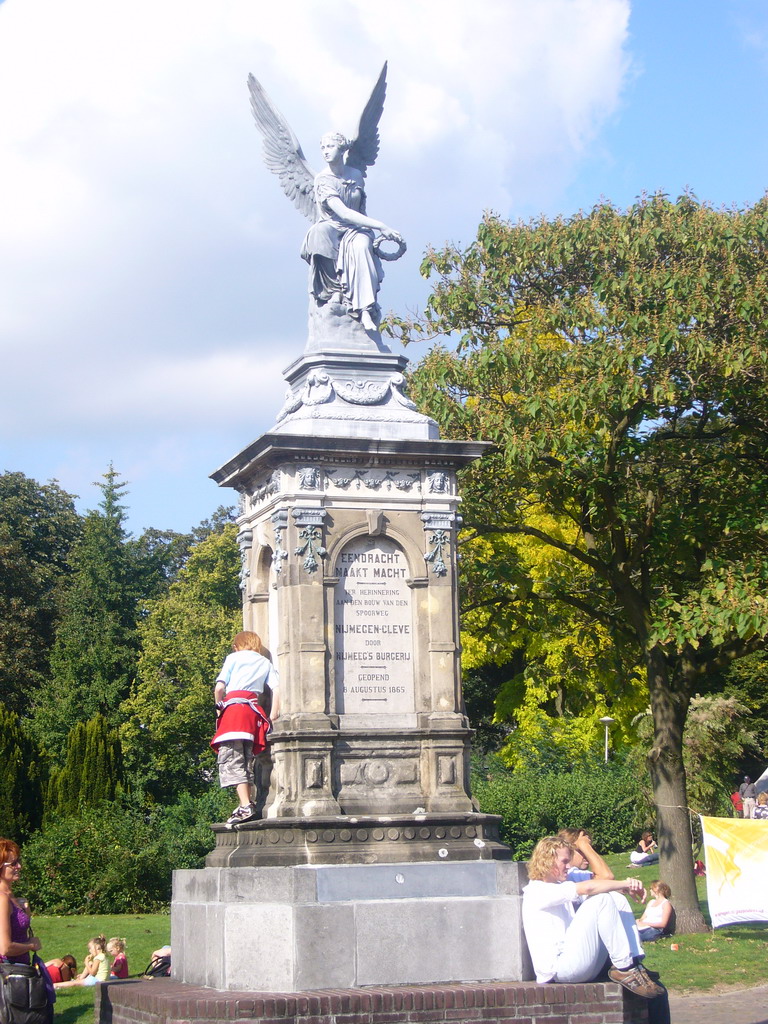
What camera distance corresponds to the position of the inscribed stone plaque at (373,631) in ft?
43.6

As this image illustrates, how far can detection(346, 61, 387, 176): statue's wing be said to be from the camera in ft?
50.0

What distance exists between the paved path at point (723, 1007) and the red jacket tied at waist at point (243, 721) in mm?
5887

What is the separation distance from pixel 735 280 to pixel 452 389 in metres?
4.93

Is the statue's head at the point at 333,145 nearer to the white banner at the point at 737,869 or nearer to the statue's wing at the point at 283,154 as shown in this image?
the statue's wing at the point at 283,154

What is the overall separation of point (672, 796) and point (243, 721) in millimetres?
11845

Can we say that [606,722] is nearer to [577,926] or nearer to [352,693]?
[352,693]

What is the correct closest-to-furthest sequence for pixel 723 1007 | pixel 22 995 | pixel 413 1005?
pixel 22 995
pixel 413 1005
pixel 723 1007

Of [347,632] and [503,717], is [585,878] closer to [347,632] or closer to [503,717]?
[347,632]

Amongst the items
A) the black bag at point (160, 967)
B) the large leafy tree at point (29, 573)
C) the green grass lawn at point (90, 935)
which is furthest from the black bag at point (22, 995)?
the large leafy tree at point (29, 573)

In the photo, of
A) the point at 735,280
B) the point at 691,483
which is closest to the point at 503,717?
the point at 691,483

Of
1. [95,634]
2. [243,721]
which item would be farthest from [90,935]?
[95,634]

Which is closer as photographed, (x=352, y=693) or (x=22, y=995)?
(x=22, y=995)

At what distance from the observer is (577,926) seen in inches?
435

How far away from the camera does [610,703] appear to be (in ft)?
127
